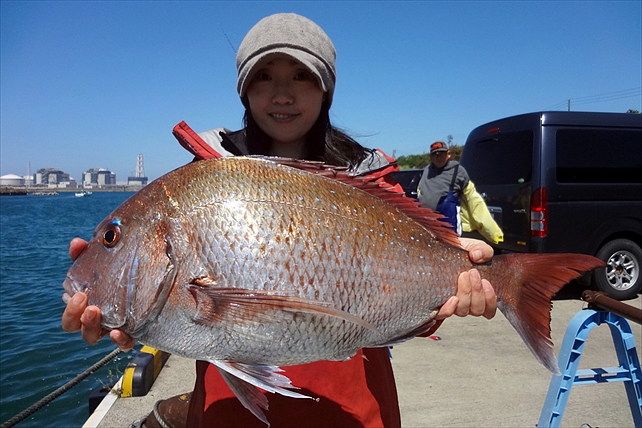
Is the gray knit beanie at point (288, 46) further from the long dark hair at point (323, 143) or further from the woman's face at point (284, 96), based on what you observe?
the long dark hair at point (323, 143)

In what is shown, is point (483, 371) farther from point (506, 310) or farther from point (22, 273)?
point (22, 273)

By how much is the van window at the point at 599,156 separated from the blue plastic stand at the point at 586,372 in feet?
15.4

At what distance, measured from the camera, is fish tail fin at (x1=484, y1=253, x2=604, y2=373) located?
5.57 ft

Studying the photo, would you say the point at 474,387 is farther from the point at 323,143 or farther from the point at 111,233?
the point at 111,233

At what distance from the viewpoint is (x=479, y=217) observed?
718cm

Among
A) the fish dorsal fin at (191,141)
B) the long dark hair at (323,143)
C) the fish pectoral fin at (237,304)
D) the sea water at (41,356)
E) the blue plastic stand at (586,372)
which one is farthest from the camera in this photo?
the sea water at (41,356)

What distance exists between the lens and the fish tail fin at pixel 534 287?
5.57 ft

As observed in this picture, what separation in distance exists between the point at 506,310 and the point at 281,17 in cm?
141

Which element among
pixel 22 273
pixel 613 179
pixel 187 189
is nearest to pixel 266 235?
pixel 187 189

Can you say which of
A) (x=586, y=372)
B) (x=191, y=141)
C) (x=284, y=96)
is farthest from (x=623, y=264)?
(x=191, y=141)

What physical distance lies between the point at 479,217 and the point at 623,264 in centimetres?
232

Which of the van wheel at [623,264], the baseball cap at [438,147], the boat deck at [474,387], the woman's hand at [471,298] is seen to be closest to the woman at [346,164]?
the woman's hand at [471,298]

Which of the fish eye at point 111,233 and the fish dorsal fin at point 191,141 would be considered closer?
the fish eye at point 111,233

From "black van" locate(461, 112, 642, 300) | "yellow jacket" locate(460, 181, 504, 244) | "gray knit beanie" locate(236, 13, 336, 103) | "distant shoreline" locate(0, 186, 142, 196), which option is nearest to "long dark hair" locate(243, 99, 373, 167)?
"gray knit beanie" locate(236, 13, 336, 103)
